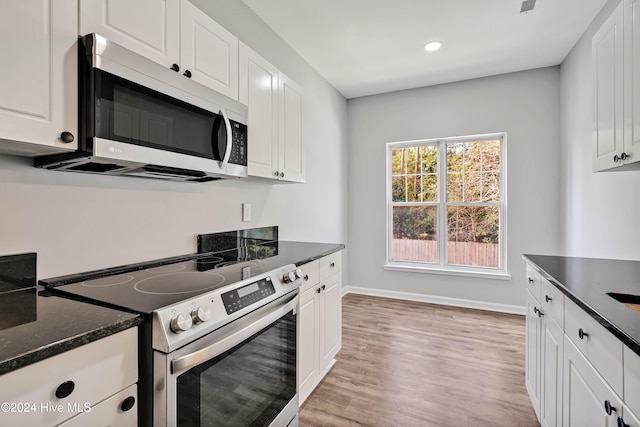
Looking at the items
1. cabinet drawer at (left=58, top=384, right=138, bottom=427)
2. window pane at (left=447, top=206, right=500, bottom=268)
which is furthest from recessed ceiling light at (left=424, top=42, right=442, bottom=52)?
cabinet drawer at (left=58, top=384, right=138, bottom=427)

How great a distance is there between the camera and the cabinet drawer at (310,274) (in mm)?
1840

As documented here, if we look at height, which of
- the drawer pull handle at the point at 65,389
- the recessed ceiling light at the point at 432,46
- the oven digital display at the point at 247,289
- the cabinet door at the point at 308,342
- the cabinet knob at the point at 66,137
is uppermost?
the recessed ceiling light at the point at 432,46

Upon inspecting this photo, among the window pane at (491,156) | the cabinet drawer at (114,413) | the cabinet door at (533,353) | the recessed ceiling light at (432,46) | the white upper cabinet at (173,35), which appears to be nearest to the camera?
the cabinet drawer at (114,413)

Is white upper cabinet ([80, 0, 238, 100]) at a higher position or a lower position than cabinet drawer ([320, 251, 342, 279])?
higher

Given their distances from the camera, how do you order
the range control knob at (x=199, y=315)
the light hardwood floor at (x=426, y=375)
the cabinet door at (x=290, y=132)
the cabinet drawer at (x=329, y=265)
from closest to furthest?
the range control knob at (x=199, y=315), the light hardwood floor at (x=426, y=375), the cabinet drawer at (x=329, y=265), the cabinet door at (x=290, y=132)

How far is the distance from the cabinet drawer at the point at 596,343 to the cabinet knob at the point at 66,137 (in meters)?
1.80

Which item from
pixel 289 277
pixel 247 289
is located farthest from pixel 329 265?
pixel 247 289

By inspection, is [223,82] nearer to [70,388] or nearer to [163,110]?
[163,110]

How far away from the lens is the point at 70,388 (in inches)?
29.3

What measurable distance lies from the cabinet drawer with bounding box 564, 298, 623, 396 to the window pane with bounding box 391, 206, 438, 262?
9.25 ft

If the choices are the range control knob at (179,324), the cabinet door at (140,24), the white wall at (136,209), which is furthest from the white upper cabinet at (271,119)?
the range control knob at (179,324)

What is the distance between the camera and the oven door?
3.03 ft

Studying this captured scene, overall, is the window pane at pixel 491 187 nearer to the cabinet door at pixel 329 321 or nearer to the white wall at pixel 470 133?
the white wall at pixel 470 133

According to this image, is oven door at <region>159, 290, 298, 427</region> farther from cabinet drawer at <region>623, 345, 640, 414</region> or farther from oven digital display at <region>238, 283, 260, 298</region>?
cabinet drawer at <region>623, 345, 640, 414</region>
